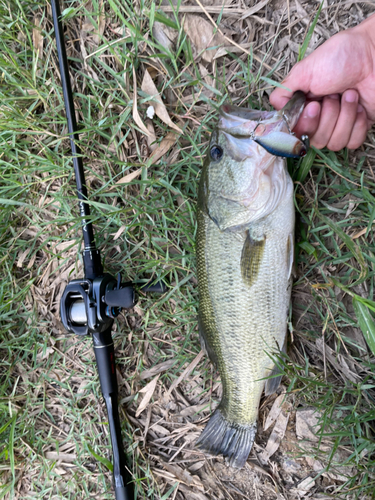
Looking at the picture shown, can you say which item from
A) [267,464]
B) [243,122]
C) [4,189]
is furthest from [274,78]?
[267,464]

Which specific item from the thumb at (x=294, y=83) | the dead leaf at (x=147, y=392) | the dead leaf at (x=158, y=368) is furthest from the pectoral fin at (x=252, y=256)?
the dead leaf at (x=147, y=392)

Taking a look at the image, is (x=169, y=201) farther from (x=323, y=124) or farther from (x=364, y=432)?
(x=364, y=432)

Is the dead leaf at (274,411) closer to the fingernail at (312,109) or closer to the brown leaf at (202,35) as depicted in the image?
the fingernail at (312,109)

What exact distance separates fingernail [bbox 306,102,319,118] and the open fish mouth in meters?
0.05

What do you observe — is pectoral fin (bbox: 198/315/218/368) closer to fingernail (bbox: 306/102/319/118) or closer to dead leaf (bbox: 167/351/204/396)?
dead leaf (bbox: 167/351/204/396)

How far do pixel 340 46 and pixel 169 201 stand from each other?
4.49ft

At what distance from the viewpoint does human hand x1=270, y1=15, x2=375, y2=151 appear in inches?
70.3

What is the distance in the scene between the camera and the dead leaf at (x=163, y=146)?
7.89 ft

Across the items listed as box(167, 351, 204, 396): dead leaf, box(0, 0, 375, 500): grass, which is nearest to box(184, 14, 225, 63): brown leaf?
box(0, 0, 375, 500): grass

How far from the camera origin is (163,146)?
242 cm

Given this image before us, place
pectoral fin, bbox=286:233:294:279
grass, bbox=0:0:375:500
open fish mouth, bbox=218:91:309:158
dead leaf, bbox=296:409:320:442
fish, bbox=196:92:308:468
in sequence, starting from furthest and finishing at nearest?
dead leaf, bbox=296:409:320:442
grass, bbox=0:0:375:500
pectoral fin, bbox=286:233:294:279
fish, bbox=196:92:308:468
open fish mouth, bbox=218:91:309:158

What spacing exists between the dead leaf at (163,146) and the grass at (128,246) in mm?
55

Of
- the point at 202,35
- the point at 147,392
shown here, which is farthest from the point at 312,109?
the point at 147,392

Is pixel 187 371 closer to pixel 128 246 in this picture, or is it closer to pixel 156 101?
pixel 128 246
